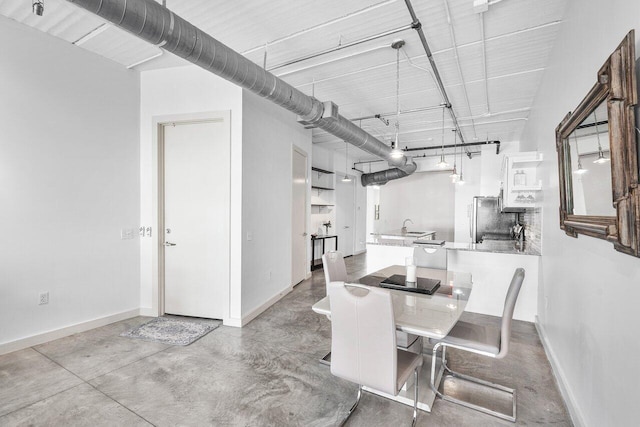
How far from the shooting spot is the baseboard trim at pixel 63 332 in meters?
2.84

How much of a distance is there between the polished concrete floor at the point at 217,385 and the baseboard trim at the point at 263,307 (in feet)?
0.89

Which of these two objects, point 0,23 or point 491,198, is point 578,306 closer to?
point 491,198

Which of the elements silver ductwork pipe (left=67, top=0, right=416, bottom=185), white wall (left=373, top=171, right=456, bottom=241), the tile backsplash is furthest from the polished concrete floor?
white wall (left=373, top=171, right=456, bottom=241)

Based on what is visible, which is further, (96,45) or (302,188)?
(302,188)

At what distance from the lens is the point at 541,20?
2730mm

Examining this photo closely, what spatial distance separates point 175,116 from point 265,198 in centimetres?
152

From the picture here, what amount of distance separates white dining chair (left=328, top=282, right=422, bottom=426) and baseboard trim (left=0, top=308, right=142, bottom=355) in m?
3.13

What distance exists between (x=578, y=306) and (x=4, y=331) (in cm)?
477

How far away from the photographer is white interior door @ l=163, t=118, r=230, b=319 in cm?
373

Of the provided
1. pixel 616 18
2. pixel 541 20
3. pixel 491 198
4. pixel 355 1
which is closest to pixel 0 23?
pixel 355 1

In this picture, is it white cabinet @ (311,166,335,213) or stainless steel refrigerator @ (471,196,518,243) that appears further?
white cabinet @ (311,166,335,213)

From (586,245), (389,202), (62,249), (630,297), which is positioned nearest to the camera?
(630,297)

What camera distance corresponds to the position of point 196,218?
383cm

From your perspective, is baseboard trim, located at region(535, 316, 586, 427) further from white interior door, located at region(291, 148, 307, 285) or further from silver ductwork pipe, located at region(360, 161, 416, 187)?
silver ductwork pipe, located at region(360, 161, 416, 187)
